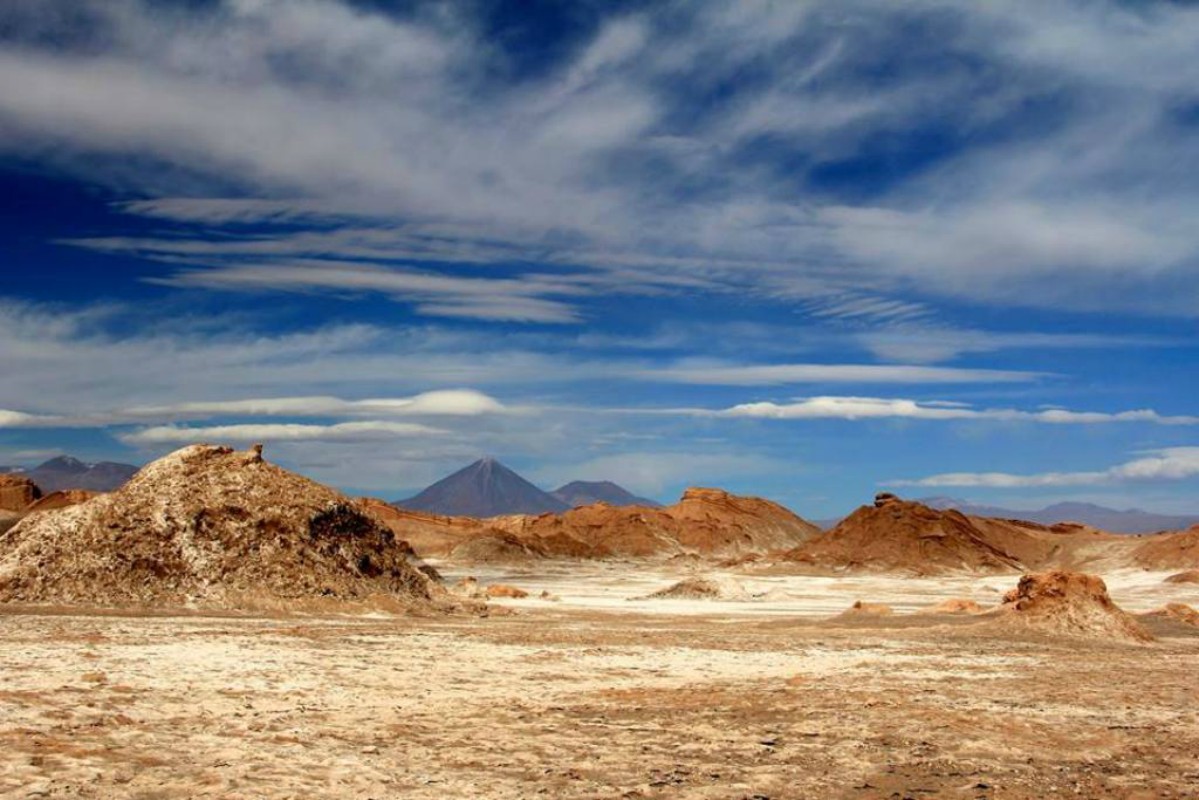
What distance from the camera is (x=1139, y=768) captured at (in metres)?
11.4

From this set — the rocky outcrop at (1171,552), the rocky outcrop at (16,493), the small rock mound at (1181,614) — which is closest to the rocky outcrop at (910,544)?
the rocky outcrop at (1171,552)

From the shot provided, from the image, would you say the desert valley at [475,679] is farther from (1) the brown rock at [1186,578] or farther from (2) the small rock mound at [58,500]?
(2) the small rock mound at [58,500]

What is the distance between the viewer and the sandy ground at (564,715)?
396 inches

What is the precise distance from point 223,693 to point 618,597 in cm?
4008

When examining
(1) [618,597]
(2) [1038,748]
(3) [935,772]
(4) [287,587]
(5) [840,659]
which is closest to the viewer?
(3) [935,772]

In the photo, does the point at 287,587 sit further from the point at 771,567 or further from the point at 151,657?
the point at 771,567

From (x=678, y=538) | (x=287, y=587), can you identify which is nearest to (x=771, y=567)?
(x=678, y=538)

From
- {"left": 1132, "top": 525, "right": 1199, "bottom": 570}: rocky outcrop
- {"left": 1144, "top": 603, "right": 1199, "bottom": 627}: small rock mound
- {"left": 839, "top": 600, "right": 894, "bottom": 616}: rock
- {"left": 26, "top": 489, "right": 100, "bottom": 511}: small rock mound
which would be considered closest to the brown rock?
{"left": 1132, "top": 525, "right": 1199, "bottom": 570}: rocky outcrop

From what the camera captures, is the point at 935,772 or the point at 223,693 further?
the point at 223,693

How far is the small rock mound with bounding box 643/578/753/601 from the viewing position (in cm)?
5100

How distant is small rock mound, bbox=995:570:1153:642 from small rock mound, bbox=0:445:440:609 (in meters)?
17.9

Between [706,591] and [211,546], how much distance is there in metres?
26.7

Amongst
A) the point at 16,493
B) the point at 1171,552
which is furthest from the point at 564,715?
the point at 16,493

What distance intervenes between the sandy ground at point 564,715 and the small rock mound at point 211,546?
4.54 meters
